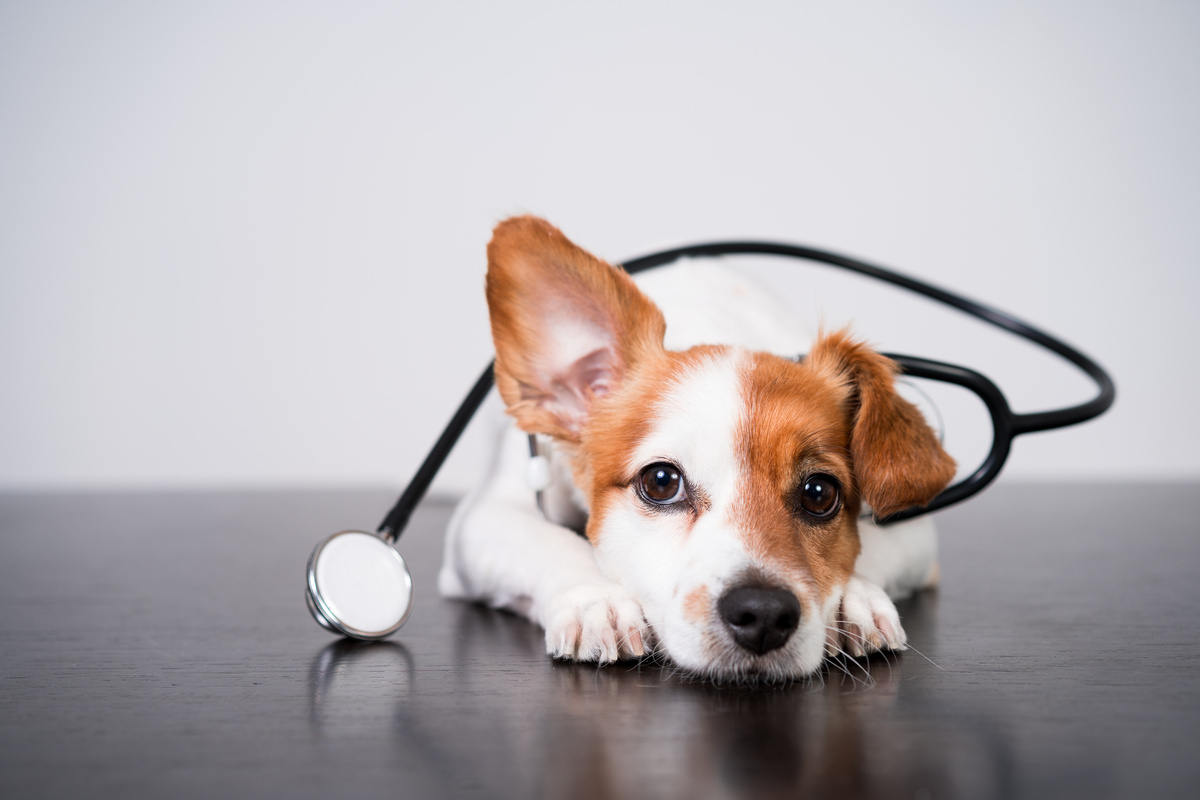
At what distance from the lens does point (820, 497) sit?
4.95 feet

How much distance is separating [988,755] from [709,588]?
0.44 m

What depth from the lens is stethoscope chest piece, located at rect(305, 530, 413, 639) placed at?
154 cm

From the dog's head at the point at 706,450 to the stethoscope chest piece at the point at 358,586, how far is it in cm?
36

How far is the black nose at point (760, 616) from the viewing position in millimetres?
1278

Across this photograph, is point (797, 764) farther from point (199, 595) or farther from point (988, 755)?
point (199, 595)

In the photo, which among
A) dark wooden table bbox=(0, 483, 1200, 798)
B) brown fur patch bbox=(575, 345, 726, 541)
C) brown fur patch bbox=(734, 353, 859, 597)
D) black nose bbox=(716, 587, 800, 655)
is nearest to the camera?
dark wooden table bbox=(0, 483, 1200, 798)

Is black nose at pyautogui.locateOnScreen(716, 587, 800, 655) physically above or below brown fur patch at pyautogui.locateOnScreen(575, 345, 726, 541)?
below

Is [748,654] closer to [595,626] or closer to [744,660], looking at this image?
[744,660]

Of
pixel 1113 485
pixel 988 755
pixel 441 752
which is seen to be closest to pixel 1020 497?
pixel 1113 485

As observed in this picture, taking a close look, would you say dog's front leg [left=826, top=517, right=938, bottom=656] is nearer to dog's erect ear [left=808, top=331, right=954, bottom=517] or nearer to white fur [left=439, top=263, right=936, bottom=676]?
white fur [left=439, top=263, right=936, bottom=676]

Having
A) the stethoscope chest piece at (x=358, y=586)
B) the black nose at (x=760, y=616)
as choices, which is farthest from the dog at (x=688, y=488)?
the stethoscope chest piece at (x=358, y=586)

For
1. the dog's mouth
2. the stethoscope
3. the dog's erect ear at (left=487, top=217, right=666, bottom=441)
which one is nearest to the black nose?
the dog's mouth

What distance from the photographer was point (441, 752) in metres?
1.01

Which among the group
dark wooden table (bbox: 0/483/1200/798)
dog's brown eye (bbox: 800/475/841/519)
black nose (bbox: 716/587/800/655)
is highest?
dog's brown eye (bbox: 800/475/841/519)
